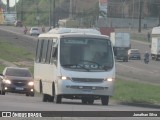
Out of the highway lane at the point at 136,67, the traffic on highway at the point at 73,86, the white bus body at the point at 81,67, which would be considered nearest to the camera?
the traffic on highway at the point at 73,86

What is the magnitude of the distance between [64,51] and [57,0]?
173 m

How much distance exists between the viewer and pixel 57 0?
197875 millimetres

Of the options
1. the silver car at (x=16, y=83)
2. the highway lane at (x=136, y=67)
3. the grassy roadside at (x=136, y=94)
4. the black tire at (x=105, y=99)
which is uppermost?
the black tire at (x=105, y=99)

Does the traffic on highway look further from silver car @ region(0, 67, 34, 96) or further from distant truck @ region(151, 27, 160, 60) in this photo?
distant truck @ region(151, 27, 160, 60)

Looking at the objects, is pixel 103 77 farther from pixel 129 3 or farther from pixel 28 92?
pixel 129 3

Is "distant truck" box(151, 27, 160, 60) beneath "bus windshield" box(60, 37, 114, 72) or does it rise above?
beneath

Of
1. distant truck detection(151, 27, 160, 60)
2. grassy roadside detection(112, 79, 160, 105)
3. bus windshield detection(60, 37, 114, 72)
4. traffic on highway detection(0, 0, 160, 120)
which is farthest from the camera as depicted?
distant truck detection(151, 27, 160, 60)

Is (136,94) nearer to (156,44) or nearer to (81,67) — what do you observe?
(81,67)

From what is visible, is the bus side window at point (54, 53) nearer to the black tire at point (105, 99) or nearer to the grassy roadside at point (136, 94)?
the black tire at point (105, 99)

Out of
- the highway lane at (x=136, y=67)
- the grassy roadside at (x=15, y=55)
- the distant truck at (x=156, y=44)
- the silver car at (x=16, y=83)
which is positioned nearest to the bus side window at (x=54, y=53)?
the silver car at (x=16, y=83)

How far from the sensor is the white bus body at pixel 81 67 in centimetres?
2553

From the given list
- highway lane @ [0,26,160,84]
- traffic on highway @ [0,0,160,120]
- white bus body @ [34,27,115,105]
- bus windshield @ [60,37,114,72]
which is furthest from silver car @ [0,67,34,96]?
highway lane @ [0,26,160,84]

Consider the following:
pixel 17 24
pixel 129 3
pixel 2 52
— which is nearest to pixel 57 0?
pixel 129 3

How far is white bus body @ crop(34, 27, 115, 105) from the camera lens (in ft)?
83.8
